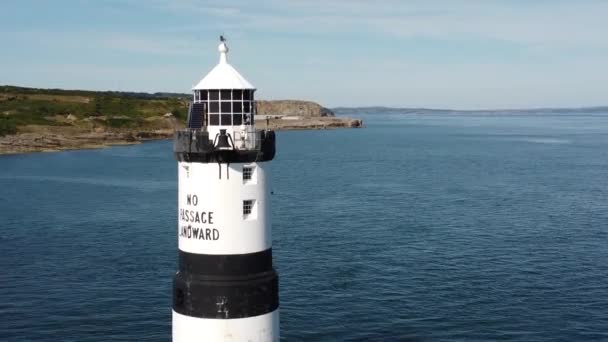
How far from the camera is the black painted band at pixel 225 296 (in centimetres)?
1997

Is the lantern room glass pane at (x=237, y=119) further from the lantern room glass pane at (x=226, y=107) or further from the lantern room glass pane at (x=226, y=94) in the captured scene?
the lantern room glass pane at (x=226, y=94)

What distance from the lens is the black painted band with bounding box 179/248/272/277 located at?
19.9 meters

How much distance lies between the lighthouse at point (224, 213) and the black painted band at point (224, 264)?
0.03 meters

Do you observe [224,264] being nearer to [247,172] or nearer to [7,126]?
[247,172]

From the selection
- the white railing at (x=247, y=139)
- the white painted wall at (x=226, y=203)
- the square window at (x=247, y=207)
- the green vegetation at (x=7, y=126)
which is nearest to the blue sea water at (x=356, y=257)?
the white painted wall at (x=226, y=203)

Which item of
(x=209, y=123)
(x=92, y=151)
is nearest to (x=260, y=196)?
(x=209, y=123)

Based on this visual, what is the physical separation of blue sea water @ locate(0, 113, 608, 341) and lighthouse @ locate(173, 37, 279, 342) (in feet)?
84.2

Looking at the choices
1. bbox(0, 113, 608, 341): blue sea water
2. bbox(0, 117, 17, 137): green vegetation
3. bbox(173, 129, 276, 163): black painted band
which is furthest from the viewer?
bbox(0, 117, 17, 137): green vegetation

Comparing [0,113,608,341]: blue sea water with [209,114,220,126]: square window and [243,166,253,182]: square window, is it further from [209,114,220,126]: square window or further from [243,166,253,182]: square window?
[209,114,220,126]: square window

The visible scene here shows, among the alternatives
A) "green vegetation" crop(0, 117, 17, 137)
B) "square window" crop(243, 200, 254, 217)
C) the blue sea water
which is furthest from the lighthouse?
"green vegetation" crop(0, 117, 17, 137)

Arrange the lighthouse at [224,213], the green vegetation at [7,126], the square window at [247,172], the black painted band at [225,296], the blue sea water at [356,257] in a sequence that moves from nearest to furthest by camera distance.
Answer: the lighthouse at [224,213], the square window at [247,172], the black painted band at [225,296], the blue sea water at [356,257], the green vegetation at [7,126]

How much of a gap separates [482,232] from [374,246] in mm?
13170

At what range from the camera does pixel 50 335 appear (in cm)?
4509

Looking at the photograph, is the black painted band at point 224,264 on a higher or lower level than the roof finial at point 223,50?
lower
